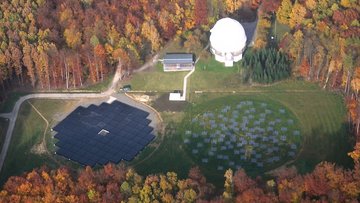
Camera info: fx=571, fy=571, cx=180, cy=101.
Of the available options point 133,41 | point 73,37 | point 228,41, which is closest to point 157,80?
point 133,41

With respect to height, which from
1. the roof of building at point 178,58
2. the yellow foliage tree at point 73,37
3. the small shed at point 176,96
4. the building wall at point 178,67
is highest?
the yellow foliage tree at point 73,37

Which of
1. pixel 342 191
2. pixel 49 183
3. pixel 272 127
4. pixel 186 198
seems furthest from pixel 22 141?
pixel 342 191

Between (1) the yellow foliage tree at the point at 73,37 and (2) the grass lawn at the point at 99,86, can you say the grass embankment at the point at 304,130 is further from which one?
(1) the yellow foliage tree at the point at 73,37

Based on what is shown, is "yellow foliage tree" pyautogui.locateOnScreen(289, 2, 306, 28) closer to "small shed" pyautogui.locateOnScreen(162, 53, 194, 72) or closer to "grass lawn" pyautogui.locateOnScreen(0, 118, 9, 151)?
"small shed" pyautogui.locateOnScreen(162, 53, 194, 72)

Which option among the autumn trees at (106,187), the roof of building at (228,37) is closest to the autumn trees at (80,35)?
the roof of building at (228,37)

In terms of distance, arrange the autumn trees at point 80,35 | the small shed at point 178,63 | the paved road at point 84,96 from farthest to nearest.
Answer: the small shed at point 178,63 → the autumn trees at point 80,35 → the paved road at point 84,96
